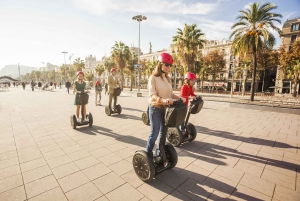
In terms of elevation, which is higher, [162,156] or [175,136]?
[162,156]

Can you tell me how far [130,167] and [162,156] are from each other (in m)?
0.91

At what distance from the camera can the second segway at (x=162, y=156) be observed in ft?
7.77

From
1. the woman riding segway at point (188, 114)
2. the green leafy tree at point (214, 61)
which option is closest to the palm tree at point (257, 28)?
the woman riding segway at point (188, 114)

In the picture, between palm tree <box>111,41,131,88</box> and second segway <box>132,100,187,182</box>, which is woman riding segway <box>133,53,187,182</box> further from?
palm tree <box>111,41,131,88</box>

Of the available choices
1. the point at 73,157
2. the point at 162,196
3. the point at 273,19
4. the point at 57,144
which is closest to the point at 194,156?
the point at 162,196

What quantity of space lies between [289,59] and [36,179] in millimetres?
35817

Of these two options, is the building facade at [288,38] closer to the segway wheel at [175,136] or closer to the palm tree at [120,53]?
the palm tree at [120,53]

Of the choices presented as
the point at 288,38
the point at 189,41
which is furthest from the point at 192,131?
the point at 288,38

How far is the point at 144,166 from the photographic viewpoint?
279 centimetres

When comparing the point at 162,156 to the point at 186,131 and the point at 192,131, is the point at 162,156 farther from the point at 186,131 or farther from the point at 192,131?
the point at 192,131

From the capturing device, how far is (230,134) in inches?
226

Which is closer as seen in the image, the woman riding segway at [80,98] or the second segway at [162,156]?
the second segway at [162,156]

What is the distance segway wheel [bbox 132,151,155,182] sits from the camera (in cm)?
266

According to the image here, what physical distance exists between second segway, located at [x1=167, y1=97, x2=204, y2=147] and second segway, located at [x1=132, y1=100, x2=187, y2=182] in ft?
4.34
